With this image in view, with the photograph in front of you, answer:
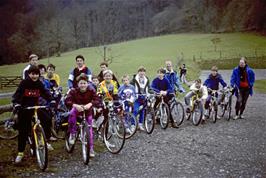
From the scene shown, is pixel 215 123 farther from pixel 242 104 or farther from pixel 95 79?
pixel 95 79

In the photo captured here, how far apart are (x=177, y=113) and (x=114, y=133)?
3.62 m

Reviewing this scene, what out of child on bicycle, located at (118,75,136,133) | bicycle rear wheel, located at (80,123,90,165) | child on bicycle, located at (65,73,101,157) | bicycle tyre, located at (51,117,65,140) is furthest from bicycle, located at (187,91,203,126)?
bicycle rear wheel, located at (80,123,90,165)

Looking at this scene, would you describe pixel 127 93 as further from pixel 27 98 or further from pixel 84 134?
pixel 27 98

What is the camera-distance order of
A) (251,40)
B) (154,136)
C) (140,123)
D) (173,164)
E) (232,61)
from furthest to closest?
1. (251,40)
2. (232,61)
3. (140,123)
4. (154,136)
5. (173,164)

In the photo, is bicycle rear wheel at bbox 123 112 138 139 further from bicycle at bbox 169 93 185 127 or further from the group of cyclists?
bicycle at bbox 169 93 185 127

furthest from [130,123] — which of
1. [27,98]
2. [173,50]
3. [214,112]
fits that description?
[173,50]

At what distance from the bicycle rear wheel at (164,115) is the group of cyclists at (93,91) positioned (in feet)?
1.40

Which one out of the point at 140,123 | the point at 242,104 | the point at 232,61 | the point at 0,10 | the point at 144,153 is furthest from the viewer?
the point at 232,61

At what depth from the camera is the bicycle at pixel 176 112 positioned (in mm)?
10891

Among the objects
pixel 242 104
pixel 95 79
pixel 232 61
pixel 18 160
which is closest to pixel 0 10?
pixel 95 79

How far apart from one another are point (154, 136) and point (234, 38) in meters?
66.9

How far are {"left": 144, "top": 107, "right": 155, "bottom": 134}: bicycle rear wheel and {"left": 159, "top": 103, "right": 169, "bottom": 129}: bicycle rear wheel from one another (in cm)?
53

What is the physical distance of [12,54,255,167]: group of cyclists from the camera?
704 centimetres

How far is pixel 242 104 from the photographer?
42.0 feet
